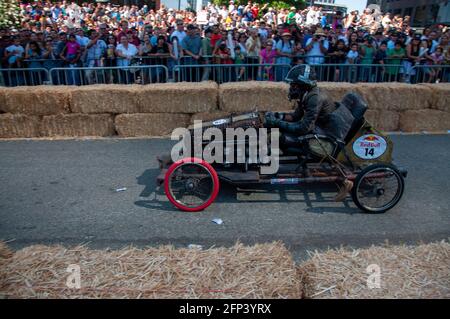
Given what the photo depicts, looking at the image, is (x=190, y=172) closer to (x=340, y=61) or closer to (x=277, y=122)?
(x=277, y=122)

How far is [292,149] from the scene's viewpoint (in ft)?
16.7

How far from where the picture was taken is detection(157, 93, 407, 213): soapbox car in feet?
15.9

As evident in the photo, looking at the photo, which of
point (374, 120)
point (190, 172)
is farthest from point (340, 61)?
point (190, 172)

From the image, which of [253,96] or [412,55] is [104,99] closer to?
[253,96]

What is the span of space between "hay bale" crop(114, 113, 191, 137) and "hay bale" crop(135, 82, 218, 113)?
118 millimetres

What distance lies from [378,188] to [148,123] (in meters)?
4.98

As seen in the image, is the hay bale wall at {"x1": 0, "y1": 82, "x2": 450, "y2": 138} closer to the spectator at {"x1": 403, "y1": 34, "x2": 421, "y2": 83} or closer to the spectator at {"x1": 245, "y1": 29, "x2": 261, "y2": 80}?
the spectator at {"x1": 403, "y1": 34, "x2": 421, "y2": 83}

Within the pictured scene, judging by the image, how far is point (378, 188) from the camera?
15.9ft

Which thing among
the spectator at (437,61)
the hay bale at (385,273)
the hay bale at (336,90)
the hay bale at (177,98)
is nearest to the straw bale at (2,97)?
the hay bale at (177,98)

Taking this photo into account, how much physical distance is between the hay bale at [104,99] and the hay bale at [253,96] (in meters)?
1.86

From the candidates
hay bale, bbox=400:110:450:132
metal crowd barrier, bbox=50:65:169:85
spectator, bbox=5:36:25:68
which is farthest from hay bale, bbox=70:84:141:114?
hay bale, bbox=400:110:450:132

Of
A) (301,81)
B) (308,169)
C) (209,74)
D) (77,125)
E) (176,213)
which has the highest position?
(301,81)

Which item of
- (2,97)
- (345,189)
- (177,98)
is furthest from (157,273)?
(2,97)
